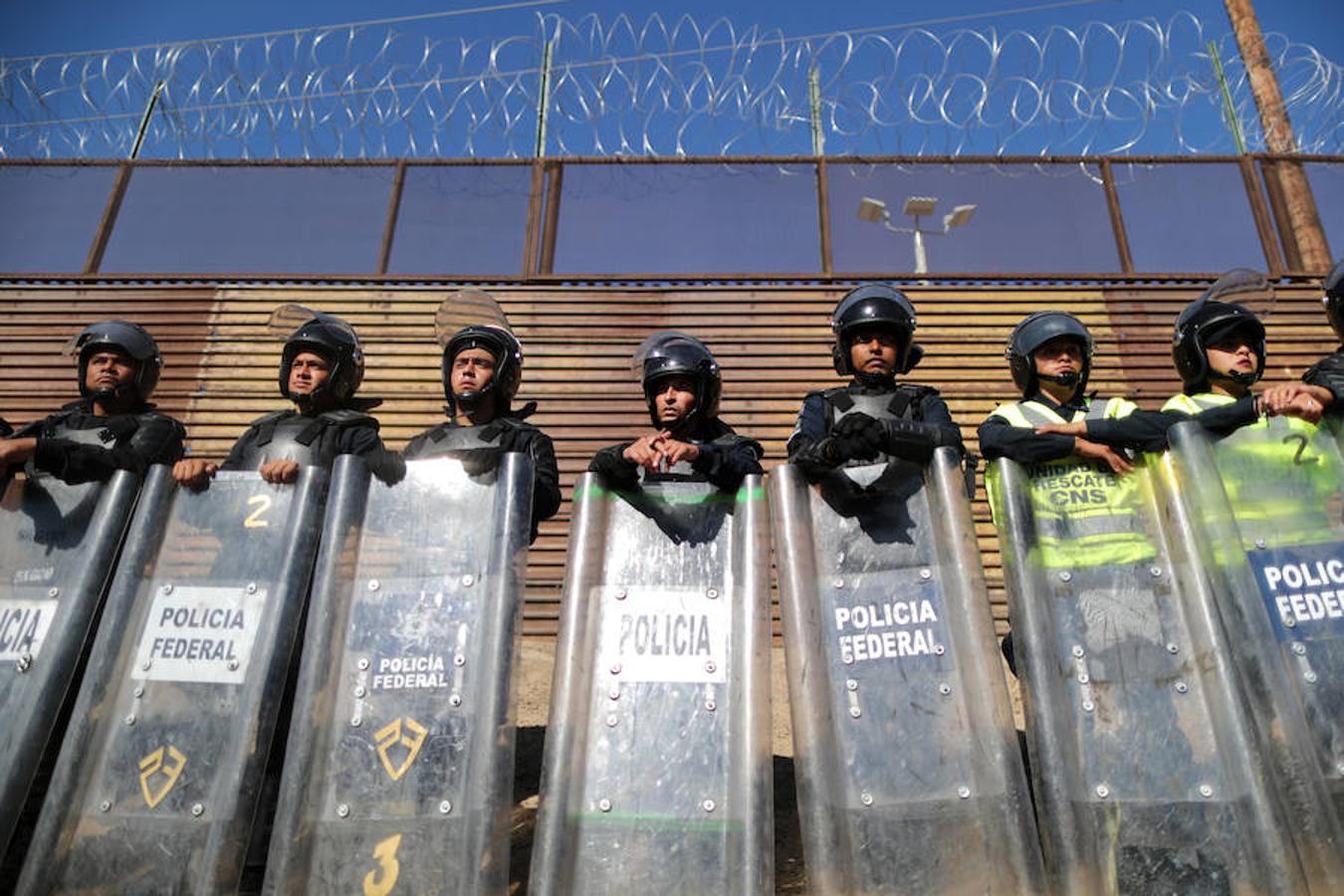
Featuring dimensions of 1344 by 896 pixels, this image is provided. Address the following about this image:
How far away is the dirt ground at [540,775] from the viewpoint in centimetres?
330

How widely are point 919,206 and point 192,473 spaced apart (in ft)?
25.3

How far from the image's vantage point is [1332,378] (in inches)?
116

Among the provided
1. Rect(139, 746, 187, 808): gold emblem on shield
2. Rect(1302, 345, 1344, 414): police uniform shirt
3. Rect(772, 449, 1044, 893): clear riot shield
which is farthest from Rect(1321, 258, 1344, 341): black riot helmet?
Rect(139, 746, 187, 808): gold emblem on shield

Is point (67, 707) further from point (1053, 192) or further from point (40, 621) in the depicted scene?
point (1053, 192)

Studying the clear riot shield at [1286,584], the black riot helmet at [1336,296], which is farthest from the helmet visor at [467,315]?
the black riot helmet at [1336,296]

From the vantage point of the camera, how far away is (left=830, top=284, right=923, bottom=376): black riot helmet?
3588mm

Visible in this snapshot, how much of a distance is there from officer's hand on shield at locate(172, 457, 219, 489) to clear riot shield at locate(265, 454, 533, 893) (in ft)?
1.71

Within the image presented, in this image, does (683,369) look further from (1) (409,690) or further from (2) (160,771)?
(2) (160,771)

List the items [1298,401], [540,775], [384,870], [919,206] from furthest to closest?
[919,206]
[540,775]
[1298,401]
[384,870]

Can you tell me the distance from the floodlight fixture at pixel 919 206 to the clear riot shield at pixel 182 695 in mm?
7404

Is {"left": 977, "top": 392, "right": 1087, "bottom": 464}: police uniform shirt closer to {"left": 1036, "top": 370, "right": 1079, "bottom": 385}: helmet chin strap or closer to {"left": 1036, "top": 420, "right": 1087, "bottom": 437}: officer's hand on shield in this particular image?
{"left": 1036, "top": 420, "right": 1087, "bottom": 437}: officer's hand on shield

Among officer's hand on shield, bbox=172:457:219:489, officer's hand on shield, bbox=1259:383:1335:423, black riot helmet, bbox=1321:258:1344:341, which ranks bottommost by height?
officer's hand on shield, bbox=172:457:219:489

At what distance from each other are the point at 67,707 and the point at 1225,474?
4.35 metres

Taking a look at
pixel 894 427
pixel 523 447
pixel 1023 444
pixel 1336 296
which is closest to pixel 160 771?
pixel 523 447
